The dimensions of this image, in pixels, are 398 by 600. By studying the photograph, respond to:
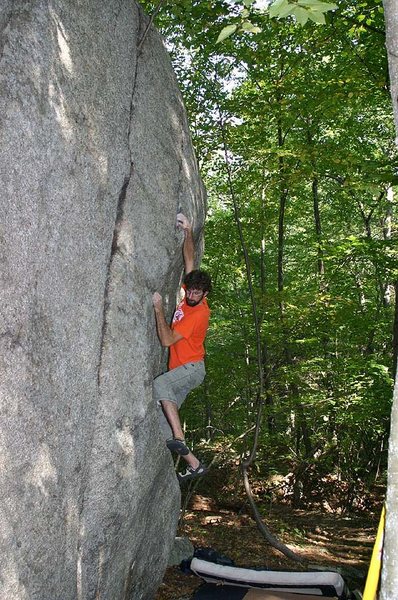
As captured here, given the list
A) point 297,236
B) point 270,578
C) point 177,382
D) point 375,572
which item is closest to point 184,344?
point 177,382

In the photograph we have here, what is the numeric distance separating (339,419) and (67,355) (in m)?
7.92

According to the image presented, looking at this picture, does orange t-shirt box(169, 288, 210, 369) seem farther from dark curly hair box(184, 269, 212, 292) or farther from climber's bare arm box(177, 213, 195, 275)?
climber's bare arm box(177, 213, 195, 275)

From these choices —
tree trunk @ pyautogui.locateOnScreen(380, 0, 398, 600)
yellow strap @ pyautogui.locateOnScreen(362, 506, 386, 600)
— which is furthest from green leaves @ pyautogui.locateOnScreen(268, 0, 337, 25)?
yellow strap @ pyautogui.locateOnScreen(362, 506, 386, 600)

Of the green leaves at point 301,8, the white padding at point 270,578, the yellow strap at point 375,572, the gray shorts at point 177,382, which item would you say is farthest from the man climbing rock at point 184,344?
the yellow strap at point 375,572

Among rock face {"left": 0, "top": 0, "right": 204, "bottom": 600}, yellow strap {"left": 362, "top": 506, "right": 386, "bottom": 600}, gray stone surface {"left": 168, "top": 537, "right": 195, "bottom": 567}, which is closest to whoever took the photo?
yellow strap {"left": 362, "top": 506, "right": 386, "bottom": 600}

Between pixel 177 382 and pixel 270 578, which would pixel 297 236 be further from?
pixel 270 578

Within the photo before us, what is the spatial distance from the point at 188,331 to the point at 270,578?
A: 97.0 inches

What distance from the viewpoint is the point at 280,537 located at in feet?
32.5

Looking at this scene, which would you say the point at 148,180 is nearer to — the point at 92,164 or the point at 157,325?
the point at 92,164

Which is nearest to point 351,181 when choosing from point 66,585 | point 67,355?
point 67,355

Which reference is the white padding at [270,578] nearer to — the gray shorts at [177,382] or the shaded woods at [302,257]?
the gray shorts at [177,382]

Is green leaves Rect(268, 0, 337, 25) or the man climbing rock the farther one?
the man climbing rock

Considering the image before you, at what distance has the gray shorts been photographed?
568 centimetres

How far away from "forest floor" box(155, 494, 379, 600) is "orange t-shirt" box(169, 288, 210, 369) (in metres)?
2.83
